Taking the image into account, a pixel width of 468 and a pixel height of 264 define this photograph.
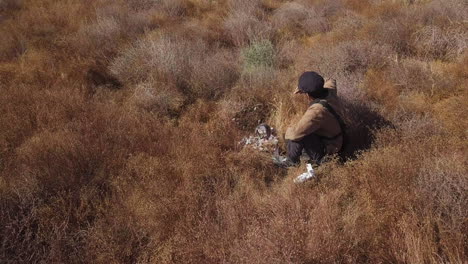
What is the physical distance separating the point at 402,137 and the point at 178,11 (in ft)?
21.7

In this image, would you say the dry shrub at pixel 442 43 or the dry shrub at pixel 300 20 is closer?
the dry shrub at pixel 442 43

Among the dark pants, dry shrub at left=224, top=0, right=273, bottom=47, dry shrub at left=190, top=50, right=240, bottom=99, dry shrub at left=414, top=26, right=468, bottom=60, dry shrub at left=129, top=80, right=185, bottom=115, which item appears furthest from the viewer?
dry shrub at left=224, top=0, right=273, bottom=47

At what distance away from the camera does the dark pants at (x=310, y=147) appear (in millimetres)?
3342

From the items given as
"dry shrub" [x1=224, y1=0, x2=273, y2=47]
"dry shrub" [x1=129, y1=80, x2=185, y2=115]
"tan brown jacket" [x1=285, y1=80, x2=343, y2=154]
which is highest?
"tan brown jacket" [x1=285, y1=80, x2=343, y2=154]

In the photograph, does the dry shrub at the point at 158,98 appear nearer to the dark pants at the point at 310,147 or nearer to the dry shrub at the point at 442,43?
the dark pants at the point at 310,147

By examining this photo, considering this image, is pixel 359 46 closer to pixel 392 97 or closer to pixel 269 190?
pixel 392 97

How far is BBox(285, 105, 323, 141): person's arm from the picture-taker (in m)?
3.11

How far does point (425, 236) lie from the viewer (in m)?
2.26

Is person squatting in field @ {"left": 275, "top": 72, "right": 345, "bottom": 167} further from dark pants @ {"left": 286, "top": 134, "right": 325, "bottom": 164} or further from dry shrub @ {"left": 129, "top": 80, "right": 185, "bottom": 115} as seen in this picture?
dry shrub @ {"left": 129, "top": 80, "right": 185, "bottom": 115}

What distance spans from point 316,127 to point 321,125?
0.06 metres

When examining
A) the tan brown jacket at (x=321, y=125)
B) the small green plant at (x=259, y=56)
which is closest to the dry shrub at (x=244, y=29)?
the small green plant at (x=259, y=56)

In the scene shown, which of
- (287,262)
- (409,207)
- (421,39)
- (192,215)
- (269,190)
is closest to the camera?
(287,262)

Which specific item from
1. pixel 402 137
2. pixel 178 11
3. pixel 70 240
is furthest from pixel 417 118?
pixel 178 11

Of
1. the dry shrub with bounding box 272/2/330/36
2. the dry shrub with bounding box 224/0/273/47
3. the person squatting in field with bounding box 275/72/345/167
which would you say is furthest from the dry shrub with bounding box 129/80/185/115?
the dry shrub with bounding box 272/2/330/36
